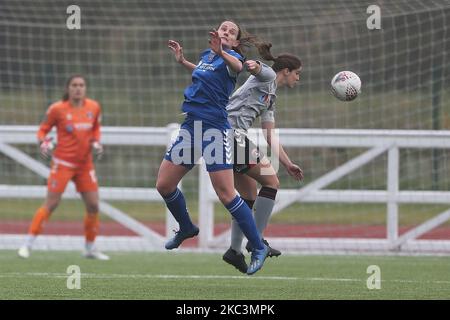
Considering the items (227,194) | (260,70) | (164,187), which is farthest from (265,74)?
(164,187)

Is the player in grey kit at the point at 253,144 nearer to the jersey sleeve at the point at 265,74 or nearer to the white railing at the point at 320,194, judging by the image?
the jersey sleeve at the point at 265,74

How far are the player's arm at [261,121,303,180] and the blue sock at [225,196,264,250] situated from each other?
60 centimetres

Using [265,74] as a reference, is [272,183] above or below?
below

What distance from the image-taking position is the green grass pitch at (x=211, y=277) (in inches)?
363

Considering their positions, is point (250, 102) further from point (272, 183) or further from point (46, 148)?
point (46, 148)

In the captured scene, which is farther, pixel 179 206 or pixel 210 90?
pixel 179 206

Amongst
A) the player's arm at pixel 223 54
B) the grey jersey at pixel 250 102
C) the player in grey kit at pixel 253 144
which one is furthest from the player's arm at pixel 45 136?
the player's arm at pixel 223 54

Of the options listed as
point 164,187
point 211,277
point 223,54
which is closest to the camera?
point 223,54

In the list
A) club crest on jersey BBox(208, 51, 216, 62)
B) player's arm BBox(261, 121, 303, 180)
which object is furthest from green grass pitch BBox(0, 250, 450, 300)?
club crest on jersey BBox(208, 51, 216, 62)

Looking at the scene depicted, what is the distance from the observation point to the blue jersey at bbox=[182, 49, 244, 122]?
9.14 metres

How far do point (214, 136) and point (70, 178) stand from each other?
15.4 feet

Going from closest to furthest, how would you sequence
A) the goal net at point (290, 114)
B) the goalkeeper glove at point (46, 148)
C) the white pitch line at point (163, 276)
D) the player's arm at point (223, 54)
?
the player's arm at point (223, 54) < the white pitch line at point (163, 276) < the goalkeeper glove at point (46, 148) < the goal net at point (290, 114)

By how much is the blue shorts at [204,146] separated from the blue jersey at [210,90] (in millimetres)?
74

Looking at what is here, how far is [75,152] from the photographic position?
44.0 feet
